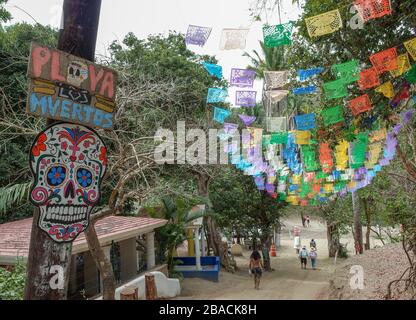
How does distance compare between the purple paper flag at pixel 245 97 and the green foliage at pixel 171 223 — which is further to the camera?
the green foliage at pixel 171 223

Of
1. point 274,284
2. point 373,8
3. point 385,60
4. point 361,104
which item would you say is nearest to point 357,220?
point 274,284

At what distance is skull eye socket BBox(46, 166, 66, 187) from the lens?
11.1 ft

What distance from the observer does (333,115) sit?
8062 mm

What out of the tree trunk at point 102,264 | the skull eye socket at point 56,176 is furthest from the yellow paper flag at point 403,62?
the skull eye socket at point 56,176

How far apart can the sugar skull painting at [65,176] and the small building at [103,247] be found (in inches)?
210

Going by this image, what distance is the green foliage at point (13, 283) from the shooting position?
679 centimetres

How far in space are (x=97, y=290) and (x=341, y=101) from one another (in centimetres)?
877

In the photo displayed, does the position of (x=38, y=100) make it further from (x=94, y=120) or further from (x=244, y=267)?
(x=244, y=267)

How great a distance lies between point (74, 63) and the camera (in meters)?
3.59

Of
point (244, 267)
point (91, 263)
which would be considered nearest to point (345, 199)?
point (244, 267)

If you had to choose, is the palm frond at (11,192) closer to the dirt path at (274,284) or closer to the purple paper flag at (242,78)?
the purple paper flag at (242,78)

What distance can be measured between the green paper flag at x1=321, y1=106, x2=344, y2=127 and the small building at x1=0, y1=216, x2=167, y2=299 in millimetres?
5951

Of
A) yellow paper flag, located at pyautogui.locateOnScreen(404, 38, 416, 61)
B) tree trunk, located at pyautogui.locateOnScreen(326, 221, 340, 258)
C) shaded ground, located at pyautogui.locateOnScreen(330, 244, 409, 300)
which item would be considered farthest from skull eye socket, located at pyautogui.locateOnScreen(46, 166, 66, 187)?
tree trunk, located at pyautogui.locateOnScreen(326, 221, 340, 258)

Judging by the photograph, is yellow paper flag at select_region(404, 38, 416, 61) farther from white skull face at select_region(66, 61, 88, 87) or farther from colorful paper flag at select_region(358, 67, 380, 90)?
white skull face at select_region(66, 61, 88, 87)
